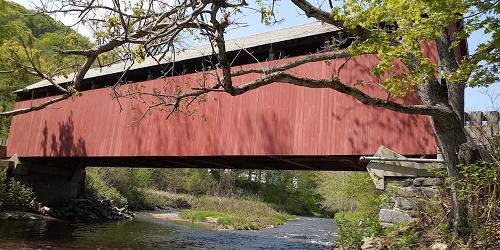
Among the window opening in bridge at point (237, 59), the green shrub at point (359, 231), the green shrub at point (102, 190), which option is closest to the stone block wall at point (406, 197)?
the green shrub at point (359, 231)

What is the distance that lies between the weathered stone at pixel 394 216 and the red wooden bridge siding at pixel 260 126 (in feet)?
4.76

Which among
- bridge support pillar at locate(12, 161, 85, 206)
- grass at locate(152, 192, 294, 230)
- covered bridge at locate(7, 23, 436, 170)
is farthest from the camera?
grass at locate(152, 192, 294, 230)

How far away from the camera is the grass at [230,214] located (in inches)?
731

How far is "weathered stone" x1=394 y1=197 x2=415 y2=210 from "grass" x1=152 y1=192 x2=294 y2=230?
11841 mm

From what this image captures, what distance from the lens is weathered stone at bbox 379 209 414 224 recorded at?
650cm

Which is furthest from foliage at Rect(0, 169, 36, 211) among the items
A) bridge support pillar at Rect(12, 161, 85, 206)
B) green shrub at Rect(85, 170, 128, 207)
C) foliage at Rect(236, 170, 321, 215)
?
foliage at Rect(236, 170, 321, 215)

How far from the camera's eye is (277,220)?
2222cm

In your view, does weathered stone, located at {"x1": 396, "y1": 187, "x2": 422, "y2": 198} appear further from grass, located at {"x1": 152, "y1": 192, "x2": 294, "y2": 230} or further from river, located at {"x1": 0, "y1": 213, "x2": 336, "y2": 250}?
grass, located at {"x1": 152, "y1": 192, "x2": 294, "y2": 230}

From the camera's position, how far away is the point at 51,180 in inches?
689

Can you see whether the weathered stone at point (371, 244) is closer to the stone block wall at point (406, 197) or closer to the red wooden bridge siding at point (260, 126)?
the stone block wall at point (406, 197)

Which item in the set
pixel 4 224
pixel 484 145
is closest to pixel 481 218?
pixel 484 145

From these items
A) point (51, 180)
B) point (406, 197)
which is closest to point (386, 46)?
point (406, 197)

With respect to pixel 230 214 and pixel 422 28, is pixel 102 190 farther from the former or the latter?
pixel 422 28

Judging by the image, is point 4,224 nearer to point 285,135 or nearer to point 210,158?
point 210,158
